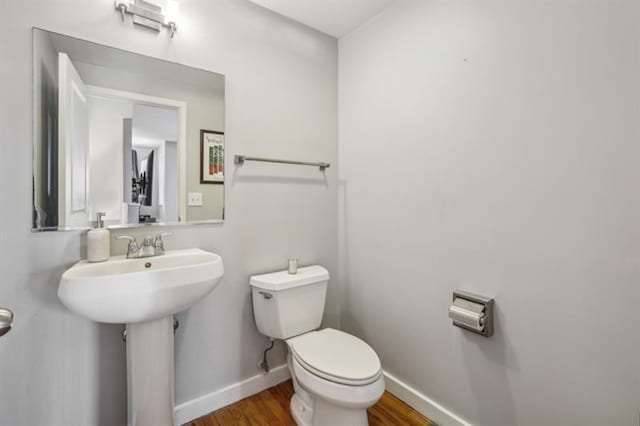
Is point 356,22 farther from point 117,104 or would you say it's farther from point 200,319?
point 200,319

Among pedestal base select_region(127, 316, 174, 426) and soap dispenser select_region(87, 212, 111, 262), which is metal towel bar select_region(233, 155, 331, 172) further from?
pedestal base select_region(127, 316, 174, 426)

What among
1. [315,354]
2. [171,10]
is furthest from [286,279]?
[171,10]

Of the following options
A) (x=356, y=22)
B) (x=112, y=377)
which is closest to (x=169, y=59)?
(x=356, y=22)

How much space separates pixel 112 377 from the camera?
54.3 inches

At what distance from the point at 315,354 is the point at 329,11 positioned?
6.31ft

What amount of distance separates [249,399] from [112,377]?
28.6 inches

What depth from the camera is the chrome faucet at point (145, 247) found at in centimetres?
137

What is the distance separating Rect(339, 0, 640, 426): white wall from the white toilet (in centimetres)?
41

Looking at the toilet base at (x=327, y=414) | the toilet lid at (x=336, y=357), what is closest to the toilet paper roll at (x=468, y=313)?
the toilet lid at (x=336, y=357)

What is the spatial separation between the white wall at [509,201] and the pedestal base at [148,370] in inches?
46.7

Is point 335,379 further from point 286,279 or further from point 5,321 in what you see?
point 5,321

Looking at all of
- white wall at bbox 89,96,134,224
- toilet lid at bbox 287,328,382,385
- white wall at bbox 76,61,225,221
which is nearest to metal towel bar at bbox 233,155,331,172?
white wall at bbox 76,61,225,221

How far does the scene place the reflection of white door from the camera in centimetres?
127

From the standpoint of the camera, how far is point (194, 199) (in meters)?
1.59
